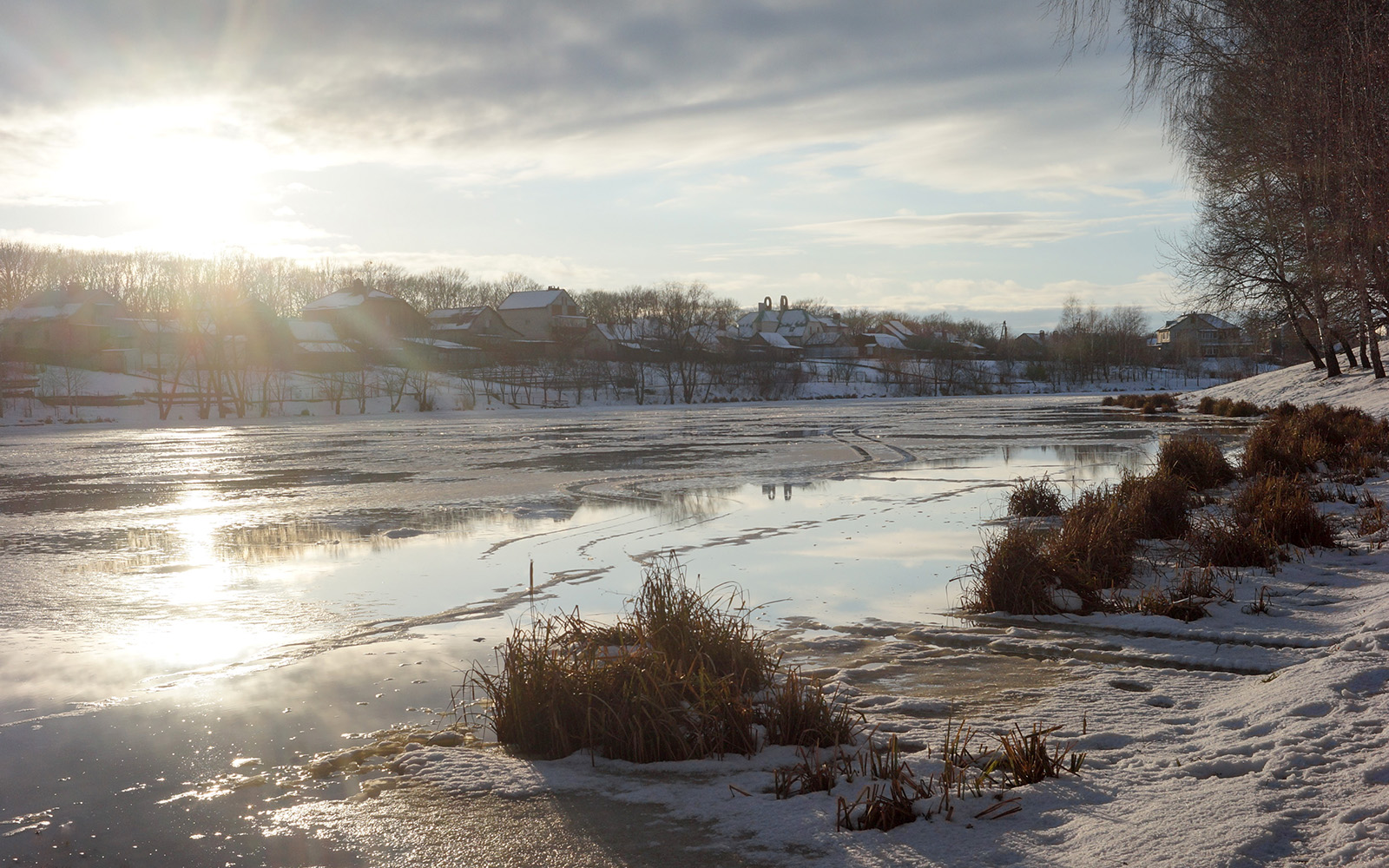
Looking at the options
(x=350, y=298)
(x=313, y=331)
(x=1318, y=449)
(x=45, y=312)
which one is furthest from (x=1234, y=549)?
(x=45, y=312)

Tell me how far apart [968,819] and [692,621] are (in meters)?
2.16

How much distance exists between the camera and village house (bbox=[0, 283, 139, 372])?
219 feet

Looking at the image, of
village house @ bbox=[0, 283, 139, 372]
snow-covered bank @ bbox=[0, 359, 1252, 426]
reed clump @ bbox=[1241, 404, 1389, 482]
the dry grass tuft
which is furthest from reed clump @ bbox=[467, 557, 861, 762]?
village house @ bbox=[0, 283, 139, 372]

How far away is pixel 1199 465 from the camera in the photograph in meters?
13.8

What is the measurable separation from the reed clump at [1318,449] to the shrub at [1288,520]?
3123 millimetres

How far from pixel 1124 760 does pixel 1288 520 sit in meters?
6.13

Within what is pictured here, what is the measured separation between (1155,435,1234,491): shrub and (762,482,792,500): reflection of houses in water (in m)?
5.09

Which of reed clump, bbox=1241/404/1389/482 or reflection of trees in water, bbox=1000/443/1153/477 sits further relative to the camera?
reflection of trees in water, bbox=1000/443/1153/477

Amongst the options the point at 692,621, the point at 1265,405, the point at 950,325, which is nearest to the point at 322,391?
the point at 1265,405

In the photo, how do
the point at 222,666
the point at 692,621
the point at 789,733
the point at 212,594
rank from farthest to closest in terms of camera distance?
the point at 212,594 < the point at 222,666 < the point at 692,621 < the point at 789,733

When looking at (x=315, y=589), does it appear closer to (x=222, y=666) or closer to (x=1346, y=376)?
(x=222, y=666)

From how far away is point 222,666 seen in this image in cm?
628

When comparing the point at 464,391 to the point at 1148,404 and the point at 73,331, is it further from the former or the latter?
the point at 1148,404

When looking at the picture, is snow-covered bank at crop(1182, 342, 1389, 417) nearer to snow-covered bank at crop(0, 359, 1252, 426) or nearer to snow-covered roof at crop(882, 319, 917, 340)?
snow-covered bank at crop(0, 359, 1252, 426)
